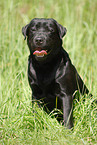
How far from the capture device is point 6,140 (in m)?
2.49

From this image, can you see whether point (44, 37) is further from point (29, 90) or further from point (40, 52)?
point (29, 90)

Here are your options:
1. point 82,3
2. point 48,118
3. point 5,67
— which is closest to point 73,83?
point 48,118

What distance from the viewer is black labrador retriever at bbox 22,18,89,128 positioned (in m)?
2.91

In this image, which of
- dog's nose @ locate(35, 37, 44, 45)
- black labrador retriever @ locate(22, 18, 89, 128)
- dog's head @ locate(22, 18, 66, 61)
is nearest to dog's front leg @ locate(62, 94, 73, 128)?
black labrador retriever @ locate(22, 18, 89, 128)

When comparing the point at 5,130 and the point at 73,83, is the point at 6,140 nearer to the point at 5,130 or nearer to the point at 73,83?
the point at 5,130

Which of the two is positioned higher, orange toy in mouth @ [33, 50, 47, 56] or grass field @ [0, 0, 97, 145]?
orange toy in mouth @ [33, 50, 47, 56]

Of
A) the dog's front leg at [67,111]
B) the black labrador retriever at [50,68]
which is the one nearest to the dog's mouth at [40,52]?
the black labrador retriever at [50,68]

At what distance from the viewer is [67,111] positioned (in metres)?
2.94

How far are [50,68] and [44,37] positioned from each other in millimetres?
395

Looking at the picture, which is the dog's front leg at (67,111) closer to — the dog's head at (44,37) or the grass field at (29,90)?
the grass field at (29,90)

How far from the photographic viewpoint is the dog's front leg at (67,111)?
9.45 ft

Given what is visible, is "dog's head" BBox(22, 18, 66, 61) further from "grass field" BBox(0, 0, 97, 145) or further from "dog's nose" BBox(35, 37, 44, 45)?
"grass field" BBox(0, 0, 97, 145)

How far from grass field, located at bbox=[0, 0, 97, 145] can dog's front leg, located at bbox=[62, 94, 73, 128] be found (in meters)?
0.09

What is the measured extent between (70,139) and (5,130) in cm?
67
